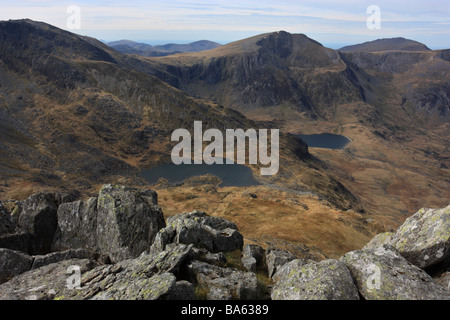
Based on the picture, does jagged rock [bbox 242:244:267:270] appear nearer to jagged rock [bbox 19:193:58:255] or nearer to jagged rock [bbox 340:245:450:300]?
jagged rock [bbox 340:245:450:300]

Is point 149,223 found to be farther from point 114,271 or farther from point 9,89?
point 9,89

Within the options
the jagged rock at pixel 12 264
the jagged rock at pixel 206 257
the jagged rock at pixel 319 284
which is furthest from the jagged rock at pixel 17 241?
the jagged rock at pixel 319 284

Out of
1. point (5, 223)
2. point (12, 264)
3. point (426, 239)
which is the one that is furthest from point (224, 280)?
point (5, 223)

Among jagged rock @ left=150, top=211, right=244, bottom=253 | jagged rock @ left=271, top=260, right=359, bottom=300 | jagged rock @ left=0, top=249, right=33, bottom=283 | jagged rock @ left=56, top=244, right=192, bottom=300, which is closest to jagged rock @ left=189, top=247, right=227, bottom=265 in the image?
jagged rock @ left=56, top=244, right=192, bottom=300

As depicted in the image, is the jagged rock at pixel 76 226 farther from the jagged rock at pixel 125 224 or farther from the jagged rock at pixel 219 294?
the jagged rock at pixel 219 294

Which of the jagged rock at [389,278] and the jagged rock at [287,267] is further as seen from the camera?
the jagged rock at [287,267]

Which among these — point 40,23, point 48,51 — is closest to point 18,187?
point 48,51

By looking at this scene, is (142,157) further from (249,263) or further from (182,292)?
(182,292)
